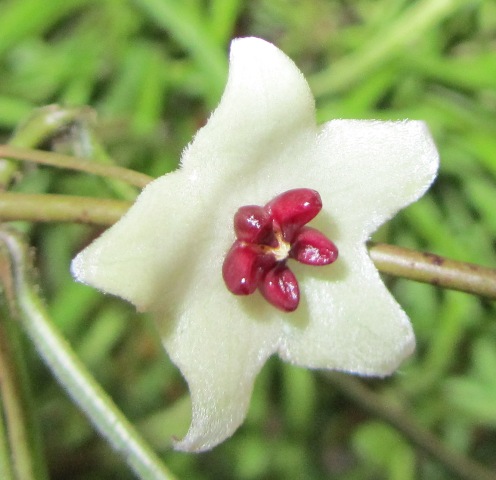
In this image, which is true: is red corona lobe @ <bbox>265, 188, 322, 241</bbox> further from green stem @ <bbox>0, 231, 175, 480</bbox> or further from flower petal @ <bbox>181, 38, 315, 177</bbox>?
green stem @ <bbox>0, 231, 175, 480</bbox>

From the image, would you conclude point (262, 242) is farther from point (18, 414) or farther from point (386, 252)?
point (18, 414)

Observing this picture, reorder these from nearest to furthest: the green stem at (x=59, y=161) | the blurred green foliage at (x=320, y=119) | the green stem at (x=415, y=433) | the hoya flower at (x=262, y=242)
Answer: the hoya flower at (x=262, y=242)
the green stem at (x=59, y=161)
the green stem at (x=415, y=433)
the blurred green foliage at (x=320, y=119)

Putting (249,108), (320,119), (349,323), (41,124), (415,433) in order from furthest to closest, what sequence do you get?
(320,119) → (415,433) → (41,124) → (349,323) → (249,108)

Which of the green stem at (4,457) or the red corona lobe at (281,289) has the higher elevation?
the red corona lobe at (281,289)

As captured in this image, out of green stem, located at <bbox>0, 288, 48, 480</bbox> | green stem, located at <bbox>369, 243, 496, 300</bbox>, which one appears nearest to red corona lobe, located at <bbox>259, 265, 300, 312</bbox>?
green stem, located at <bbox>369, 243, 496, 300</bbox>

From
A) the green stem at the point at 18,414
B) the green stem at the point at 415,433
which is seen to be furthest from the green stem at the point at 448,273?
the green stem at the point at 415,433

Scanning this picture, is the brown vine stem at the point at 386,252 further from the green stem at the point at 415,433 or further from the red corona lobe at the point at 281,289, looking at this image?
the green stem at the point at 415,433

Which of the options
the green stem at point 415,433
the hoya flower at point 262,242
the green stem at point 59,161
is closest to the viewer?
the hoya flower at point 262,242

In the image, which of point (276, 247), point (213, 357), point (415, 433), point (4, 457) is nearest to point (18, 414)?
point (4, 457)
